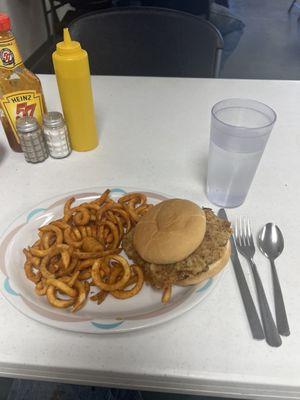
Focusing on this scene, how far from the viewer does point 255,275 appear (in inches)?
22.7

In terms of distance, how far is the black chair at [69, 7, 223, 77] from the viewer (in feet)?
4.00

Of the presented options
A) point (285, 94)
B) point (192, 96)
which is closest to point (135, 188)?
point (192, 96)

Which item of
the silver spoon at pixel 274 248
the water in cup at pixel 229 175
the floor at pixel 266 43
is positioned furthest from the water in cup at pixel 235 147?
the floor at pixel 266 43

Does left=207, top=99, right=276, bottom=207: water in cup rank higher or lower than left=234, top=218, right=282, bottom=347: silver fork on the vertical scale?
higher

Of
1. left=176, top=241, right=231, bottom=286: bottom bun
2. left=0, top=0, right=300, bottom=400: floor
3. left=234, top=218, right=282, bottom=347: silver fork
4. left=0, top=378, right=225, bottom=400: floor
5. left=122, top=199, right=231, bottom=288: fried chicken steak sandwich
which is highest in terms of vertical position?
left=122, top=199, right=231, bottom=288: fried chicken steak sandwich

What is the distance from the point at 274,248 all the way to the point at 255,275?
3.2 inches

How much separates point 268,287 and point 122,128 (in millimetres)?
657

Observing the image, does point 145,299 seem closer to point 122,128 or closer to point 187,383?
point 187,383

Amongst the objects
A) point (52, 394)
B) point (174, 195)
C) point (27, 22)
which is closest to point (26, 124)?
point (174, 195)

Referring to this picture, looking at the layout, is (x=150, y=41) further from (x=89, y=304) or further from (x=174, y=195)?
(x=89, y=304)

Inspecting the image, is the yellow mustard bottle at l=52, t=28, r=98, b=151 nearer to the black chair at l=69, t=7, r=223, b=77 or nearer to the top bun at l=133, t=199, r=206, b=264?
the top bun at l=133, t=199, r=206, b=264

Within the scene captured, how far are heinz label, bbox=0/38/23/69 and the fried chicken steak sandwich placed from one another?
0.47 meters

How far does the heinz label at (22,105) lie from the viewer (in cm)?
76

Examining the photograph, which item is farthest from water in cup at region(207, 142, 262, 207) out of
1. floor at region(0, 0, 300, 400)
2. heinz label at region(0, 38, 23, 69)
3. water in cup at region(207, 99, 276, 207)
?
floor at region(0, 0, 300, 400)
